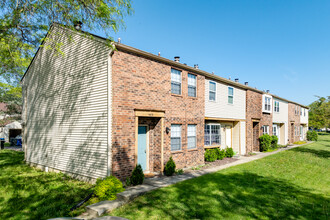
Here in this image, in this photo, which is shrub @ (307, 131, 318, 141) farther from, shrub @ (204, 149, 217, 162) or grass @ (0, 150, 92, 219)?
grass @ (0, 150, 92, 219)

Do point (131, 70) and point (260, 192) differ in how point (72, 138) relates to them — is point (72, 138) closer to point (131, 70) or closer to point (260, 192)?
point (131, 70)

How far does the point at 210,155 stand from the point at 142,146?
6040 mm

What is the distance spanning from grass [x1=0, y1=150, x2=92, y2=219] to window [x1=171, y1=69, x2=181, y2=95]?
668 centimetres

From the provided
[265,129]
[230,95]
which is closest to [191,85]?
[230,95]

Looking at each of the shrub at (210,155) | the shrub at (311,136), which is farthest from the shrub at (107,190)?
the shrub at (311,136)

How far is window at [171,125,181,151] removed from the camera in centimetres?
1193

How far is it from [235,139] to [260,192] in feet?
33.9

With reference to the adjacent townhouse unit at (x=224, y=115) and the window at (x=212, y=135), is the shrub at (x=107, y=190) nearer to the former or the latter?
the adjacent townhouse unit at (x=224, y=115)

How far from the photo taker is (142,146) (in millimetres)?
11094

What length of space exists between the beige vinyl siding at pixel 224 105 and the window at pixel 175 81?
303 cm

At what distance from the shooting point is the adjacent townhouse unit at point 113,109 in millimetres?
9219

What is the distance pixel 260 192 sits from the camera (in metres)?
8.30

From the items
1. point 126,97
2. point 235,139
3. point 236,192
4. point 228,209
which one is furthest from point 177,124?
point 235,139

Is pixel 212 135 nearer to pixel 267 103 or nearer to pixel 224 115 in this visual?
pixel 224 115
